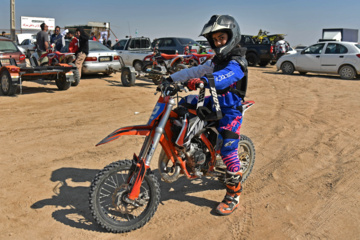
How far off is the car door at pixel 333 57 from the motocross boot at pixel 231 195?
13601 millimetres

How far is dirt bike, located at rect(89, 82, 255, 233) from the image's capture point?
3309 mm

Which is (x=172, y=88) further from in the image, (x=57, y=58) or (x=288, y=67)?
(x=288, y=67)

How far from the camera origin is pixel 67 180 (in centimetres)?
458

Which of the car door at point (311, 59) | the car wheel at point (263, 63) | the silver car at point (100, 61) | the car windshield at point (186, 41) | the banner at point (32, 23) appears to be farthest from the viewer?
the banner at point (32, 23)

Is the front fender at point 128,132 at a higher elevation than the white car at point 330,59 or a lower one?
lower

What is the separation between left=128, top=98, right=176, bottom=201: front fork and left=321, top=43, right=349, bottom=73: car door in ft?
46.8

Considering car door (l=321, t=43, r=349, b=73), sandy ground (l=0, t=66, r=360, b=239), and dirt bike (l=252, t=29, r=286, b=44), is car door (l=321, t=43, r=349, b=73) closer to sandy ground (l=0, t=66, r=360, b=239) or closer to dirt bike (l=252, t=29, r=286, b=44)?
dirt bike (l=252, t=29, r=286, b=44)

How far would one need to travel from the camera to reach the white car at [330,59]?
15.4 m

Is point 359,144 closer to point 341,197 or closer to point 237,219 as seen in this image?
point 341,197

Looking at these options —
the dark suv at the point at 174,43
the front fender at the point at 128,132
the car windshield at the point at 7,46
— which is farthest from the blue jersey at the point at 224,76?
the dark suv at the point at 174,43

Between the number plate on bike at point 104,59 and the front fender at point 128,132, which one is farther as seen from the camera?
the number plate on bike at point 104,59

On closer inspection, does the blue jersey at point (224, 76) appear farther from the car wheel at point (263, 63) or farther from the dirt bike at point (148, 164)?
the car wheel at point (263, 63)

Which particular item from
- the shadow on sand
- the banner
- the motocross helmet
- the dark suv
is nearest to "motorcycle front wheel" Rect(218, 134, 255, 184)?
the shadow on sand

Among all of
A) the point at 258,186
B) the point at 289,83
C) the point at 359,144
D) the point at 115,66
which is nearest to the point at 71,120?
the point at 258,186
